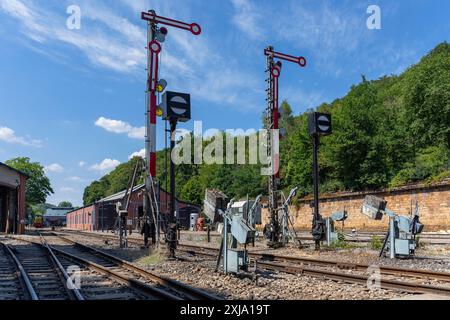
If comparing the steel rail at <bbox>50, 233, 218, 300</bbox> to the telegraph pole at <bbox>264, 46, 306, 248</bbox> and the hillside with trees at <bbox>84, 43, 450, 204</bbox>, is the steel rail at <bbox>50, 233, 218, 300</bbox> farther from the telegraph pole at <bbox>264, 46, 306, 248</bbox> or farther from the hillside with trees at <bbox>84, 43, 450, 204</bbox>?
the hillside with trees at <bbox>84, 43, 450, 204</bbox>

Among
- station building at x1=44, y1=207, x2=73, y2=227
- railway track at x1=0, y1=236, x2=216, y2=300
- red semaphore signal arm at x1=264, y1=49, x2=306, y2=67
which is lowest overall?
station building at x1=44, y1=207, x2=73, y2=227

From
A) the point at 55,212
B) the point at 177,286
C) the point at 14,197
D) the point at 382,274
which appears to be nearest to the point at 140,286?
the point at 177,286

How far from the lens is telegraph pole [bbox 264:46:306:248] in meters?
19.1

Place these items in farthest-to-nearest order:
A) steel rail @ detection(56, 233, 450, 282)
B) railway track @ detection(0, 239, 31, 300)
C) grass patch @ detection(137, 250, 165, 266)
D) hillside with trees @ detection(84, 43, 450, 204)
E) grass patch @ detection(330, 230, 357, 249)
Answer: hillside with trees @ detection(84, 43, 450, 204)
grass patch @ detection(330, 230, 357, 249)
grass patch @ detection(137, 250, 165, 266)
steel rail @ detection(56, 233, 450, 282)
railway track @ detection(0, 239, 31, 300)

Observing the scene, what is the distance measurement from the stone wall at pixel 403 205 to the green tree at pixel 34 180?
7555 cm

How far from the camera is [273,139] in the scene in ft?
63.6

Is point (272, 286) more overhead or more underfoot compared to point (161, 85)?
more underfoot

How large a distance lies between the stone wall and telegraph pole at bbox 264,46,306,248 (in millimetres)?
11739

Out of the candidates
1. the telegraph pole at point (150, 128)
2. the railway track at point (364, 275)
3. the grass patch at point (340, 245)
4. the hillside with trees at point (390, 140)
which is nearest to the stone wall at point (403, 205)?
the hillside with trees at point (390, 140)

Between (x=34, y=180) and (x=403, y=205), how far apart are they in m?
86.4

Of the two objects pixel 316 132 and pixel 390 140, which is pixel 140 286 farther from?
pixel 390 140

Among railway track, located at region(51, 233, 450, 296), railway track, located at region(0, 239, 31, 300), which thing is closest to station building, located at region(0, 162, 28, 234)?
railway track, located at region(0, 239, 31, 300)

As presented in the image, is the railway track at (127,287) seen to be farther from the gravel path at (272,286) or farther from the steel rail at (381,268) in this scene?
the steel rail at (381,268)
